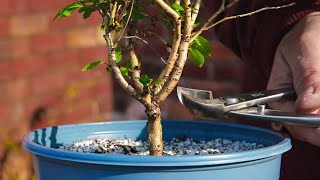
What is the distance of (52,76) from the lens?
2123 mm

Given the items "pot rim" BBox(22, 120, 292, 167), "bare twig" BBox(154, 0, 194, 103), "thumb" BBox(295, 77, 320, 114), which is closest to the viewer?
"pot rim" BBox(22, 120, 292, 167)

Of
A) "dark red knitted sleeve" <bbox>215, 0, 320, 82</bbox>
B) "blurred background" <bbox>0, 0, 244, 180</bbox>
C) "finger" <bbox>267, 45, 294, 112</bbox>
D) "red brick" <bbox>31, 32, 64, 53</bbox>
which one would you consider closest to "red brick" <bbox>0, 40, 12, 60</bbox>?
"blurred background" <bbox>0, 0, 244, 180</bbox>

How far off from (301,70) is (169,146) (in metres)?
0.22

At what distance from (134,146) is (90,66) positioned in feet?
0.44

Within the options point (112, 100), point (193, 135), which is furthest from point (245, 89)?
point (112, 100)

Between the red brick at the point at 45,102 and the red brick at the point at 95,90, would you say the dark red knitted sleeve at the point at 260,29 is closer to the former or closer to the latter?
the red brick at the point at 45,102

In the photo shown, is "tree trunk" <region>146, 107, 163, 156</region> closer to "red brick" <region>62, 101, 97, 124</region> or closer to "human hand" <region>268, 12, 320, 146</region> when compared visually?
"human hand" <region>268, 12, 320, 146</region>

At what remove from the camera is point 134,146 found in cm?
89

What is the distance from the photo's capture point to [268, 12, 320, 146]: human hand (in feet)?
3.03

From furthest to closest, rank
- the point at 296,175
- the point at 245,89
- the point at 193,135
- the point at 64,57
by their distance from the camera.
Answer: the point at 64,57
the point at 245,89
the point at 296,175
the point at 193,135

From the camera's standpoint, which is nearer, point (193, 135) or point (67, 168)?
point (67, 168)

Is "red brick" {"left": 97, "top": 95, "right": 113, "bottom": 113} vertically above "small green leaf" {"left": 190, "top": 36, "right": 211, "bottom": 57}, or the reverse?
"small green leaf" {"left": 190, "top": 36, "right": 211, "bottom": 57}

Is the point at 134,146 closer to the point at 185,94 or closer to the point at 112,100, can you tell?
the point at 185,94

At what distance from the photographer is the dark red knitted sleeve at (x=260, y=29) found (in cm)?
109
